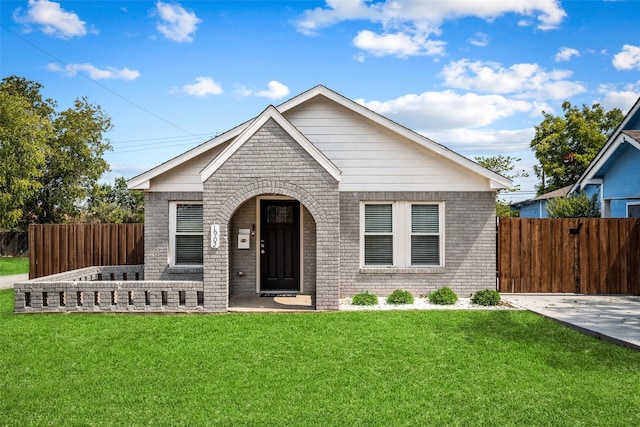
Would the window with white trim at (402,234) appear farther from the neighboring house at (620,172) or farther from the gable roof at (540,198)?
the gable roof at (540,198)

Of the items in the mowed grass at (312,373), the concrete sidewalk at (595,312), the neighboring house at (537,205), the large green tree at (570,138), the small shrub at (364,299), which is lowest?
the mowed grass at (312,373)

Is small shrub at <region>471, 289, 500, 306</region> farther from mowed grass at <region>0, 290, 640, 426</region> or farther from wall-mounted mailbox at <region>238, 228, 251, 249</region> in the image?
wall-mounted mailbox at <region>238, 228, 251, 249</region>

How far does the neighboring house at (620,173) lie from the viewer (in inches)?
550

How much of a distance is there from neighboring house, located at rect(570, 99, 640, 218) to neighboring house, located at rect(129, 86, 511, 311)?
16.7 ft

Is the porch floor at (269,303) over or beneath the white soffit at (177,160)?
beneath

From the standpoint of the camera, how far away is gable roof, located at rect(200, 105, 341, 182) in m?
10.2

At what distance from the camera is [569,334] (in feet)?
26.9

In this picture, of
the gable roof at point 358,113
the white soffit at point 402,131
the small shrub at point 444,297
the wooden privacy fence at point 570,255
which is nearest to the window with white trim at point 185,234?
the gable roof at point 358,113

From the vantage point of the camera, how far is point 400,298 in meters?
11.3

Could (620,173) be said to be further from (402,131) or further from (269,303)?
(269,303)

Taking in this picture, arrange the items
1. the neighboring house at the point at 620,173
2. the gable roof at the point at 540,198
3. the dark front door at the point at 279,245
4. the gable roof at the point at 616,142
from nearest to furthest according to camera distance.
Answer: the dark front door at the point at 279,245 < the gable roof at the point at 616,142 < the neighboring house at the point at 620,173 < the gable roof at the point at 540,198

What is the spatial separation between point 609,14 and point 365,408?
1812cm

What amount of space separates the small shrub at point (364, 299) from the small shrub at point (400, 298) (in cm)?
38

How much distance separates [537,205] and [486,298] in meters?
22.9
